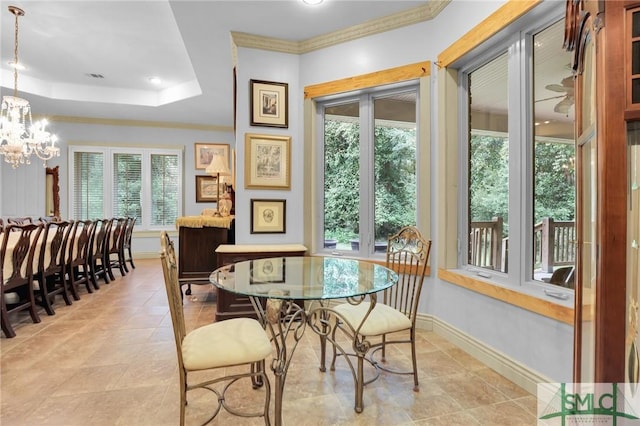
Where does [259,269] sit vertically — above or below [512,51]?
below

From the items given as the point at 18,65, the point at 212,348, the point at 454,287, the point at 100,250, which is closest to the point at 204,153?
the point at 100,250

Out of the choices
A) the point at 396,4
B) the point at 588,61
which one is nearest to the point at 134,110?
the point at 396,4

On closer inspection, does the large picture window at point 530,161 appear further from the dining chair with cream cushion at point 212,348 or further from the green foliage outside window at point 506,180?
the dining chair with cream cushion at point 212,348

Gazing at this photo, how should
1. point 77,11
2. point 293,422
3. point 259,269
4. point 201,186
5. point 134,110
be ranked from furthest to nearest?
point 201,186 → point 134,110 → point 77,11 → point 259,269 → point 293,422

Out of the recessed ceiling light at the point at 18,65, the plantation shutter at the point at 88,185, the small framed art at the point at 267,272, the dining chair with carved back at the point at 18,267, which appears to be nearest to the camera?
the small framed art at the point at 267,272

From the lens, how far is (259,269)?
209cm

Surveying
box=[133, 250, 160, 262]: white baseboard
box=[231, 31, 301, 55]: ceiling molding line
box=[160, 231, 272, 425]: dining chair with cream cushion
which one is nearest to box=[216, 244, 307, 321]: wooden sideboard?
box=[160, 231, 272, 425]: dining chair with cream cushion

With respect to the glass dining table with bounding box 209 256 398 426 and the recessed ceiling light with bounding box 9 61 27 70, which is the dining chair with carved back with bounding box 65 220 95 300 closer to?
the recessed ceiling light with bounding box 9 61 27 70

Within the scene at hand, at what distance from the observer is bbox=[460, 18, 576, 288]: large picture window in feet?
6.36

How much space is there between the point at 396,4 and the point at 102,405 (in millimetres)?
3637

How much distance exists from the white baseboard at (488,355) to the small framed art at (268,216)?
5.43ft

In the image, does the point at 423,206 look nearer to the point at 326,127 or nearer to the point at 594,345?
the point at 326,127

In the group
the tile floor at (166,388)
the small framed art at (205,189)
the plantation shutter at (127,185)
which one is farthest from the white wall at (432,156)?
the plantation shutter at (127,185)

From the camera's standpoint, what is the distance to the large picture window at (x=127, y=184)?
21.3 feet
